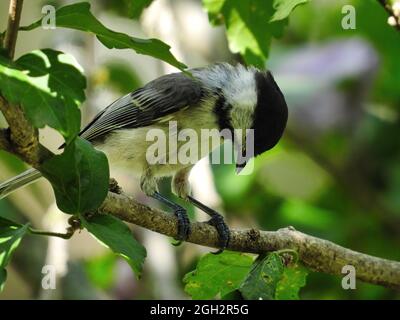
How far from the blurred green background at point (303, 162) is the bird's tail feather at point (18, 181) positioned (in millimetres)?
667

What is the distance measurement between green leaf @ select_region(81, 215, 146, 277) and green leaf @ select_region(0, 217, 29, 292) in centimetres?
12

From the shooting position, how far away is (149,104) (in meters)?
2.45

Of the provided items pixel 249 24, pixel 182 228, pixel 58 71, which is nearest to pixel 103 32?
pixel 58 71

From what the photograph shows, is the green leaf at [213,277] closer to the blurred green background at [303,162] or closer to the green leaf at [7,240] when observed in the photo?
the green leaf at [7,240]

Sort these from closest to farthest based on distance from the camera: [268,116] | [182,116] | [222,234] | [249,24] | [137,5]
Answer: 1. [137,5]
2. [249,24]
3. [222,234]
4. [268,116]
5. [182,116]

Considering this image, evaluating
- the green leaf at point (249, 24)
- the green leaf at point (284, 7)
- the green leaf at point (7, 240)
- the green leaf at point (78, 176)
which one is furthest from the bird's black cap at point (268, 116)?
the green leaf at point (7, 240)

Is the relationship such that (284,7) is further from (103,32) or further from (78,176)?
(78,176)

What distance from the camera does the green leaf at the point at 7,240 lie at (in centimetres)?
125

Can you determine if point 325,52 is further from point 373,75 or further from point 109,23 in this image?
point 109,23

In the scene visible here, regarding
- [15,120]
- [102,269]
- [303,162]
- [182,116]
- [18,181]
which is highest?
[15,120]

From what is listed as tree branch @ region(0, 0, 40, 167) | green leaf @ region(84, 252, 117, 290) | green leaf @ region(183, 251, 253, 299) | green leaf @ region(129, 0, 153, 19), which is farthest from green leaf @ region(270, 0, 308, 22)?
green leaf @ region(84, 252, 117, 290)

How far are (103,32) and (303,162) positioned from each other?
228 centimetres

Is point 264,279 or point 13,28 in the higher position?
point 13,28

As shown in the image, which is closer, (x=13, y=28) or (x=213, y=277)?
(x=13, y=28)
